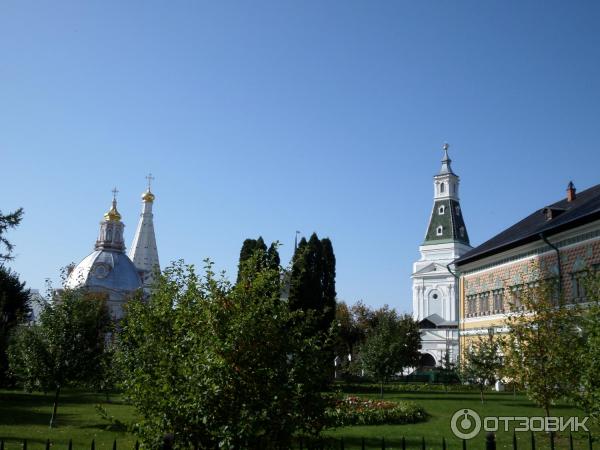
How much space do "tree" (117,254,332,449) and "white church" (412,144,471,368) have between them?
71.6 m

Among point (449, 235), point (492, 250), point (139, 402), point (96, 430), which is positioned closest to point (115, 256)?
point (449, 235)

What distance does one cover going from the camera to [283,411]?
6.20 meters

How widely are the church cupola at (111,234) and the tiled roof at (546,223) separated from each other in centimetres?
5160

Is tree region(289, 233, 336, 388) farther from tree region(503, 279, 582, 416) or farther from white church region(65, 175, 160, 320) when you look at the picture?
white church region(65, 175, 160, 320)

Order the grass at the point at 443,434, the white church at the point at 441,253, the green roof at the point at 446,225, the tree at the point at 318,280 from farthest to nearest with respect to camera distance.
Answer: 1. the green roof at the point at 446,225
2. the white church at the point at 441,253
3. the tree at the point at 318,280
4. the grass at the point at 443,434

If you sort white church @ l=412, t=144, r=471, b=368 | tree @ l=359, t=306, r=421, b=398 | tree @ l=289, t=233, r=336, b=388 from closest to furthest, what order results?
1. tree @ l=359, t=306, r=421, b=398
2. tree @ l=289, t=233, r=336, b=388
3. white church @ l=412, t=144, r=471, b=368

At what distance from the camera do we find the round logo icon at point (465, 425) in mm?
15208

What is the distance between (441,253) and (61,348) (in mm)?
69017

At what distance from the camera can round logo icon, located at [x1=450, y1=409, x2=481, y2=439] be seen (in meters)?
15.2

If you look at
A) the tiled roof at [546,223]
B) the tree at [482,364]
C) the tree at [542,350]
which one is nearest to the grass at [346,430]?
the tree at [542,350]

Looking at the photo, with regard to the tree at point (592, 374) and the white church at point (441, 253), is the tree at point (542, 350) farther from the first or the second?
the white church at point (441, 253)

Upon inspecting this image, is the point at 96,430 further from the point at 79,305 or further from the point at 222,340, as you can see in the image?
the point at 222,340

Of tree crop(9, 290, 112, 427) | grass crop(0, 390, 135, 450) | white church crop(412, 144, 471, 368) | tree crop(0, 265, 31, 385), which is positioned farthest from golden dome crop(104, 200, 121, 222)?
tree crop(9, 290, 112, 427)

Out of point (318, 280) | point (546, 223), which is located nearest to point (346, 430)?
point (546, 223)
